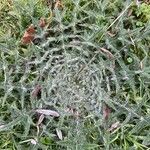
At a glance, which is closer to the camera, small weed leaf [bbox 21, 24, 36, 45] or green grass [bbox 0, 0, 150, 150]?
green grass [bbox 0, 0, 150, 150]

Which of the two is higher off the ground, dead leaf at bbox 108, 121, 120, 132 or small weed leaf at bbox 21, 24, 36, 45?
small weed leaf at bbox 21, 24, 36, 45

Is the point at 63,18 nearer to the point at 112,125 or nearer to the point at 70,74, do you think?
the point at 70,74

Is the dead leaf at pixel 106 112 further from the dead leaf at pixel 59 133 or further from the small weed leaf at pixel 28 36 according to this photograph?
the small weed leaf at pixel 28 36

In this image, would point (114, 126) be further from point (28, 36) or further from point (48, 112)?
point (28, 36)

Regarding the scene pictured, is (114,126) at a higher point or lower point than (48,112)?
lower

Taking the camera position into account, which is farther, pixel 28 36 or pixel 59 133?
pixel 28 36

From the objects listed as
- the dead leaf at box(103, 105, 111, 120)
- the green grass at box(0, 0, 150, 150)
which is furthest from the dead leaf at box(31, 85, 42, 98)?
the dead leaf at box(103, 105, 111, 120)

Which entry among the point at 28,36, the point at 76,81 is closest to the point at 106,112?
the point at 76,81

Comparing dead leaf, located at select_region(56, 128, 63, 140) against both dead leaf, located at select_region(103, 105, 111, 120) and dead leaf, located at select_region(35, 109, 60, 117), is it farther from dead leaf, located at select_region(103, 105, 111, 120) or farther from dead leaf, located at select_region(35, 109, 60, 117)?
dead leaf, located at select_region(103, 105, 111, 120)
